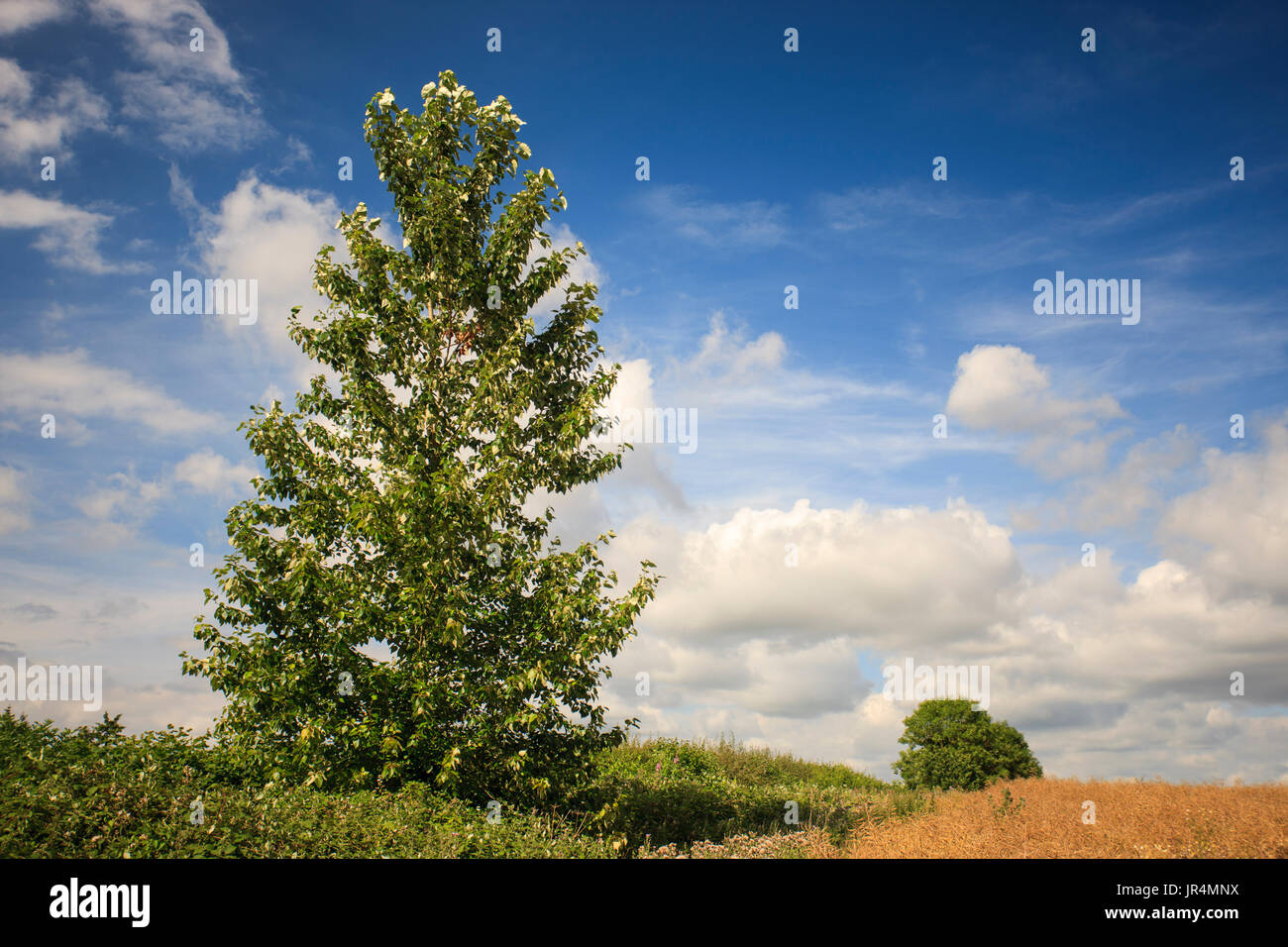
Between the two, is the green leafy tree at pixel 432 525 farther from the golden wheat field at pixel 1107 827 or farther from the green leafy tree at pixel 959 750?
the green leafy tree at pixel 959 750

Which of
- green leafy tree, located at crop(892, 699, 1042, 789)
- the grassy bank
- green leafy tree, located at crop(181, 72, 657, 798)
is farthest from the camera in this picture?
green leafy tree, located at crop(892, 699, 1042, 789)

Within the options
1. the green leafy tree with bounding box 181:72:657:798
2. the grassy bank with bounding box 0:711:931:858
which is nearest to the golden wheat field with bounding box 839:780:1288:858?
the grassy bank with bounding box 0:711:931:858

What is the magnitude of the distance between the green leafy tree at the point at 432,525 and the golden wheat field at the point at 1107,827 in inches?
241

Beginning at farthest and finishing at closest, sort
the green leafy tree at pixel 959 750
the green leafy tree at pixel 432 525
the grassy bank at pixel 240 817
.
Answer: the green leafy tree at pixel 959 750, the green leafy tree at pixel 432 525, the grassy bank at pixel 240 817

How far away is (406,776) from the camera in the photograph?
10656 mm

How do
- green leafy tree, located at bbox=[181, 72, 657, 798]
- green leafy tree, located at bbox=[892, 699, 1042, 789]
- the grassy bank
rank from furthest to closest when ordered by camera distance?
green leafy tree, located at bbox=[892, 699, 1042, 789]
green leafy tree, located at bbox=[181, 72, 657, 798]
the grassy bank

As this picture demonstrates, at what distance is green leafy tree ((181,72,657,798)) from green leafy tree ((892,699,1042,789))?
18039mm

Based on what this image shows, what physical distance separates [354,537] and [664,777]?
12.4 metres

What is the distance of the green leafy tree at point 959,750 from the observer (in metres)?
24.6

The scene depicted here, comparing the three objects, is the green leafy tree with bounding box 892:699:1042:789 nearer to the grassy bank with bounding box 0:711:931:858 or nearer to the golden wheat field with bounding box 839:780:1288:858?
the golden wheat field with bounding box 839:780:1288:858

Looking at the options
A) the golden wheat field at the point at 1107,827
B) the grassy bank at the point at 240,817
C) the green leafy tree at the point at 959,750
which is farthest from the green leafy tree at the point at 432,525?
the green leafy tree at the point at 959,750

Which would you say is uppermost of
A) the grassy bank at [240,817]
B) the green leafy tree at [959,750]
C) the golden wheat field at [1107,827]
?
the grassy bank at [240,817]

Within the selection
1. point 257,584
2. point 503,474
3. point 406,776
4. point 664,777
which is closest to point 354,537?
point 257,584

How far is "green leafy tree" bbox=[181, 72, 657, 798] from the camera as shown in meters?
10.5
